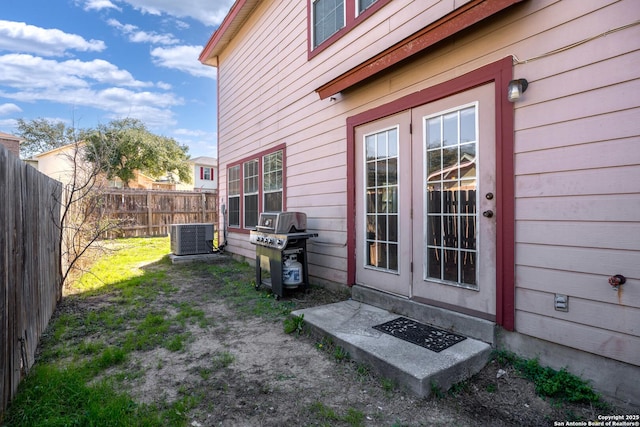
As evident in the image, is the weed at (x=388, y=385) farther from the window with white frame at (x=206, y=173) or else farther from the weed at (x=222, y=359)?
the window with white frame at (x=206, y=173)

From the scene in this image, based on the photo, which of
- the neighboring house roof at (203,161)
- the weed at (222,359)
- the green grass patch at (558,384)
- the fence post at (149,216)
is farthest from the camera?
the neighboring house roof at (203,161)

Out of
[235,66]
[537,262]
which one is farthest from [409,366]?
[235,66]

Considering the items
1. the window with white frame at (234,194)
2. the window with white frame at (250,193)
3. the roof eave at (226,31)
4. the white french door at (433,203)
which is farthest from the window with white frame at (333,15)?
the window with white frame at (234,194)

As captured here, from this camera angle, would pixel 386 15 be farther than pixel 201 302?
No

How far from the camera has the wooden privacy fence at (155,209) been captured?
11.3 metres

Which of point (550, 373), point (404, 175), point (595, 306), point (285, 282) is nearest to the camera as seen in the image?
point (595, 306)

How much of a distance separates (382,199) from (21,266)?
330cm

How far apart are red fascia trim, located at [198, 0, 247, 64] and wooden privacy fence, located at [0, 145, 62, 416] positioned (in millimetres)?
5349

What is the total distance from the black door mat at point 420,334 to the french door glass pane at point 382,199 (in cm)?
64

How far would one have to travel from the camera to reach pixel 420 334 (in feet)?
8.91

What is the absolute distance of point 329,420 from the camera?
1860 mm

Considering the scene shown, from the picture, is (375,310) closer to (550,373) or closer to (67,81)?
(550,373)

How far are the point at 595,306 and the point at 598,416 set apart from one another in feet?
2.08

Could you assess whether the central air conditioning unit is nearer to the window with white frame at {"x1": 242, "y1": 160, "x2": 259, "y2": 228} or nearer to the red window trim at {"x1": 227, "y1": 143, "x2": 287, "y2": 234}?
the red window trim at {"x1": 227, "y1": 143, "x2": 287, "y2": 234}
